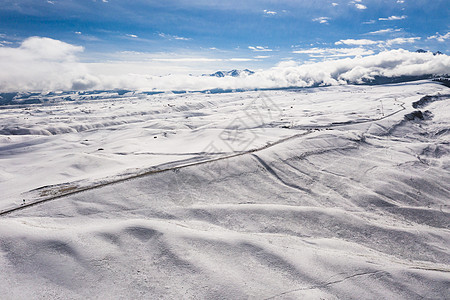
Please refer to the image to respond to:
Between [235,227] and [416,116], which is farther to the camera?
[416,116]

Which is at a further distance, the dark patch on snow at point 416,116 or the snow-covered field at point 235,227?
the dark patch on snow at point 416,116

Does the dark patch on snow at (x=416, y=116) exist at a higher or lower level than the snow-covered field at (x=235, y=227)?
higher

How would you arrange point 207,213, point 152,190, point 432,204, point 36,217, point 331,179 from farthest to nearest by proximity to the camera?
1. point 331,179
2. point 432,204
3. point 152,190
4. point 207,213
5. point 36,217

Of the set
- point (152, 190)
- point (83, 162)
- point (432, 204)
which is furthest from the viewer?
point (83, 162)

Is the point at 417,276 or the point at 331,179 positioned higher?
the point at 331,179

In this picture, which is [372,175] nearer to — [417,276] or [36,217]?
[417,276]

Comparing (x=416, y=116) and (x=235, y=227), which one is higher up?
(x=416, y=116)

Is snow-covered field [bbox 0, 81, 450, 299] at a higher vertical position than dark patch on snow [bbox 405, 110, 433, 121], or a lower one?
lower

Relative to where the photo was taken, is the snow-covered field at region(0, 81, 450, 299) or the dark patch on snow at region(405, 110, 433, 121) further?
the dark patch on snow at region(405, 110, 433, 121)

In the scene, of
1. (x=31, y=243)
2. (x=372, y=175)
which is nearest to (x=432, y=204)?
(x=372, y=175)

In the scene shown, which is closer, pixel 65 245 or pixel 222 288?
pixel 222 288
